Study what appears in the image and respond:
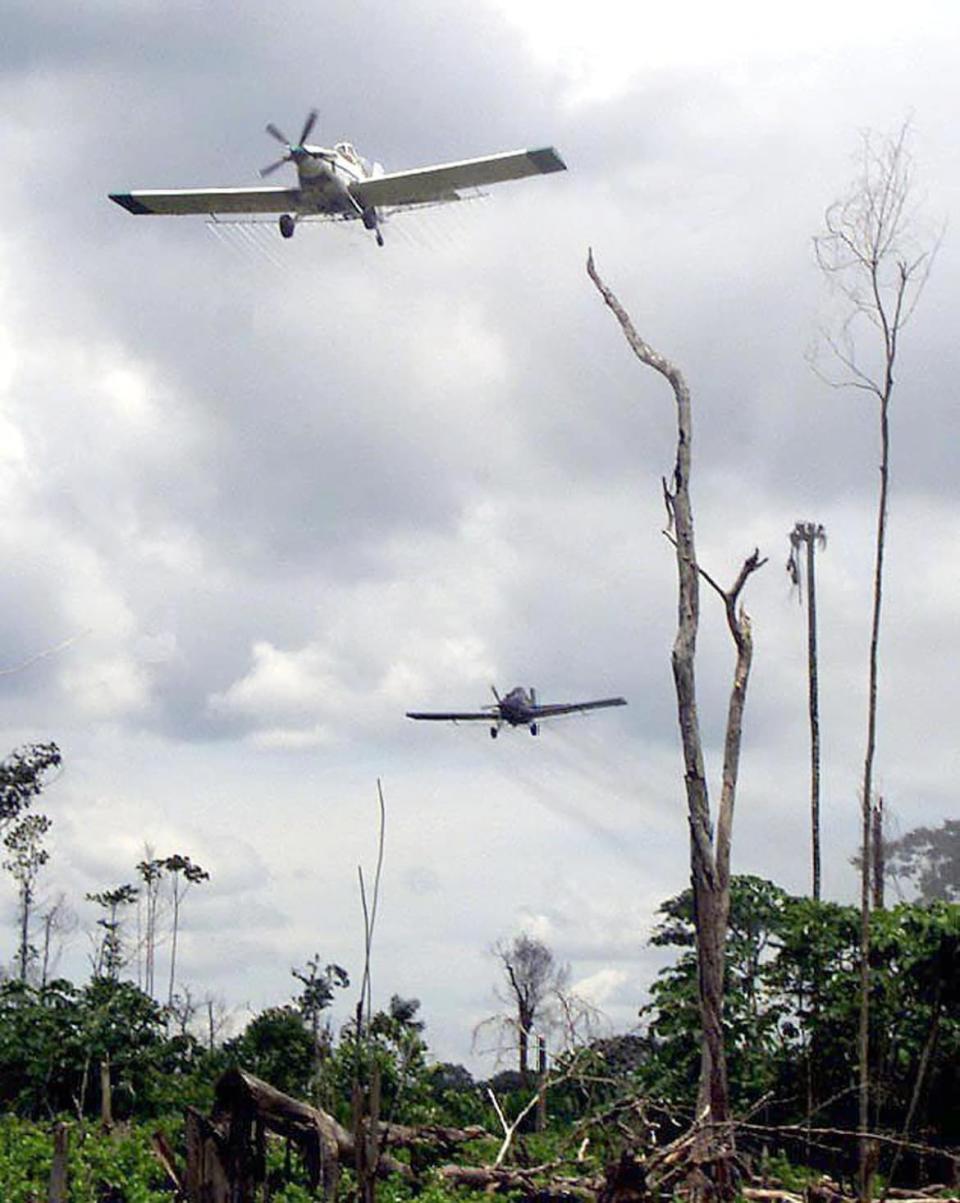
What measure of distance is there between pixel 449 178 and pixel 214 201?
4.92 meters

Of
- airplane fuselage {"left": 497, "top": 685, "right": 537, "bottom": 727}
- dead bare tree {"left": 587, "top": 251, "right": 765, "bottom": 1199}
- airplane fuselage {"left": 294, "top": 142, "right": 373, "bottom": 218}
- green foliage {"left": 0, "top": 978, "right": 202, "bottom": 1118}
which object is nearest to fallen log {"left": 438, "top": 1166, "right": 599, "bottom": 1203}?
dead bare tree {"left": 587, "top": 251, "right": 765, "bottom": 1199}

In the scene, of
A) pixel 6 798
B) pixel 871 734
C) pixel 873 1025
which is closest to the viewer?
pixel 871 734

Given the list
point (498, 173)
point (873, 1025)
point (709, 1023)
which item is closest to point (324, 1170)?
point (709, 1023)

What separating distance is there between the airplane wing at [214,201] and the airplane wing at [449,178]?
1.48 meters

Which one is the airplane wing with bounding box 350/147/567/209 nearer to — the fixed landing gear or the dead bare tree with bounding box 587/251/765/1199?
the fixed landing gear

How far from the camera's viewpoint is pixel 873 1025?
26.0m

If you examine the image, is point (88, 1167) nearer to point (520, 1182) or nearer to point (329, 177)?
point (520, 1182)

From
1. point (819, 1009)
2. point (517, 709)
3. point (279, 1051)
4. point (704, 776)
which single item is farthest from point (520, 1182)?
point (517, 709)

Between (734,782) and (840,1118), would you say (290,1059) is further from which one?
(734,782)

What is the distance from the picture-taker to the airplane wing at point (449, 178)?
98.5ft

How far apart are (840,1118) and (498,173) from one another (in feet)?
53.6

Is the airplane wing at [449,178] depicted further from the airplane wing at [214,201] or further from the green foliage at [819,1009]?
the green foliage at [819,1009]

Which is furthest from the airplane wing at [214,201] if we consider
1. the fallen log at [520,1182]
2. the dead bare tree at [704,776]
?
the fallen log at [520,1182]

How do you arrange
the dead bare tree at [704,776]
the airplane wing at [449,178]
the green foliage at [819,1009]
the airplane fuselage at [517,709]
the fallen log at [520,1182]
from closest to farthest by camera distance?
the fallen log at [520,1182] → the dead bare tree at [704,776] → the green foliage at [819,1009] → the airplane wing at [449,178] → the airplane fuselage at [517,709]
